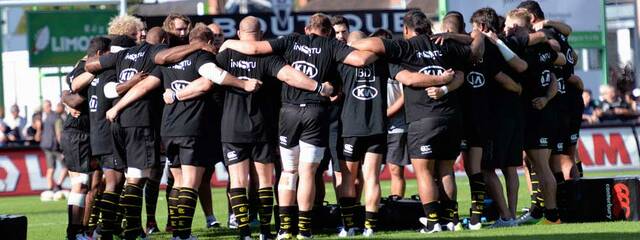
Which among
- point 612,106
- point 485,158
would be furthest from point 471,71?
point 612,106

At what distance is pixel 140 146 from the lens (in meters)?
13.8

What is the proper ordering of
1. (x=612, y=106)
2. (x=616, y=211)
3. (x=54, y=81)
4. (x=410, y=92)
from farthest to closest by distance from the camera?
1. (x=54, y=81)
2. (x=612, y=106)
3. (x=616, y=211)
4. (x=410, y=92)

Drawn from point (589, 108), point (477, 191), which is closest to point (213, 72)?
point (477, 191)

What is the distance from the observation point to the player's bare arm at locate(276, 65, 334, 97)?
519 inches

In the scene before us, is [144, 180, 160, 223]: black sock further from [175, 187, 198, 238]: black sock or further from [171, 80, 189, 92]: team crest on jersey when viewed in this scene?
[171, 80, 189, 92]: team crest on jersey

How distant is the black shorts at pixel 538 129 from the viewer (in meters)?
15.3

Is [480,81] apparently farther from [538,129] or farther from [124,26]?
[124,26]

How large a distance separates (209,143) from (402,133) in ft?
7.81

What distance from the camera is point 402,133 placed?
1498 cm

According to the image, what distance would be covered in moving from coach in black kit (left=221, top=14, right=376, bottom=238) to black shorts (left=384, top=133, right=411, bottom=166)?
1.77m

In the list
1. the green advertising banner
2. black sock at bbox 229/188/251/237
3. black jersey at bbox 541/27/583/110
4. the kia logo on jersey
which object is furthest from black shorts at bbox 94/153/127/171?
the green advertising banner

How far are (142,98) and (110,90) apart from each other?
1.77 feet

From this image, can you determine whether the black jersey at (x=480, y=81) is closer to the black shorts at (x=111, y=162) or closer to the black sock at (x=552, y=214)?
the black sock at (x=552, y=214)

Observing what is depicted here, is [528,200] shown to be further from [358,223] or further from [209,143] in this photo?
[209,143]
